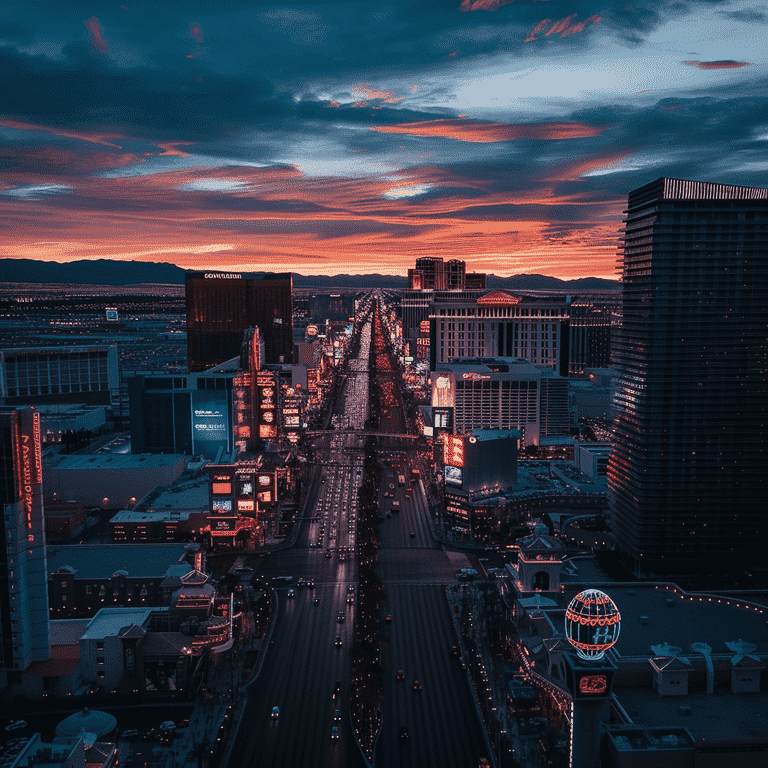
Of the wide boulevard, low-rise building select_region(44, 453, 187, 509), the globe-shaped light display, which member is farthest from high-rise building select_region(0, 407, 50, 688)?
low-rise building select_region(44, 453, 187, 509)

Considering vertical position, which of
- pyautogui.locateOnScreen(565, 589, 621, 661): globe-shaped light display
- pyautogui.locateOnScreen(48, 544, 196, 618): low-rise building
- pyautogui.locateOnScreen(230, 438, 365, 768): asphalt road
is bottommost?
pyautogui.locateOnScreen(230, 438, 365, 768): asphalt road

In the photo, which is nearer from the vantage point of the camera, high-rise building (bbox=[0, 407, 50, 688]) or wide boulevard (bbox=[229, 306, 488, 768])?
wide boulevard (bbox=[229, 306, 488, 768])

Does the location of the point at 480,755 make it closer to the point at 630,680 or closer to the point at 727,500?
the point at 630,680

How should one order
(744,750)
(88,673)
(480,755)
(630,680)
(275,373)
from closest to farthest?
(744,750) → (480,755) → (630,680) → (88,673) → (275,373)

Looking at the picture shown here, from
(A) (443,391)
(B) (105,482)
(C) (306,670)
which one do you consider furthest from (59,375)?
(C) (306,670)

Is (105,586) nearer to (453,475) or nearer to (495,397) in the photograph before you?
(453,475)

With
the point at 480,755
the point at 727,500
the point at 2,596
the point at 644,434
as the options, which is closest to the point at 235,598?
the point at 2,596

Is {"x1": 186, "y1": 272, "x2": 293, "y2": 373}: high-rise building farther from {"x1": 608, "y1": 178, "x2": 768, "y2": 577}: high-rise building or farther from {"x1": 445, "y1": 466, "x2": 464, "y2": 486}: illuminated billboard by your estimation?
{"x1": 608, "y1": 178, "x2": 768, "y2": 577}: high-rise building
